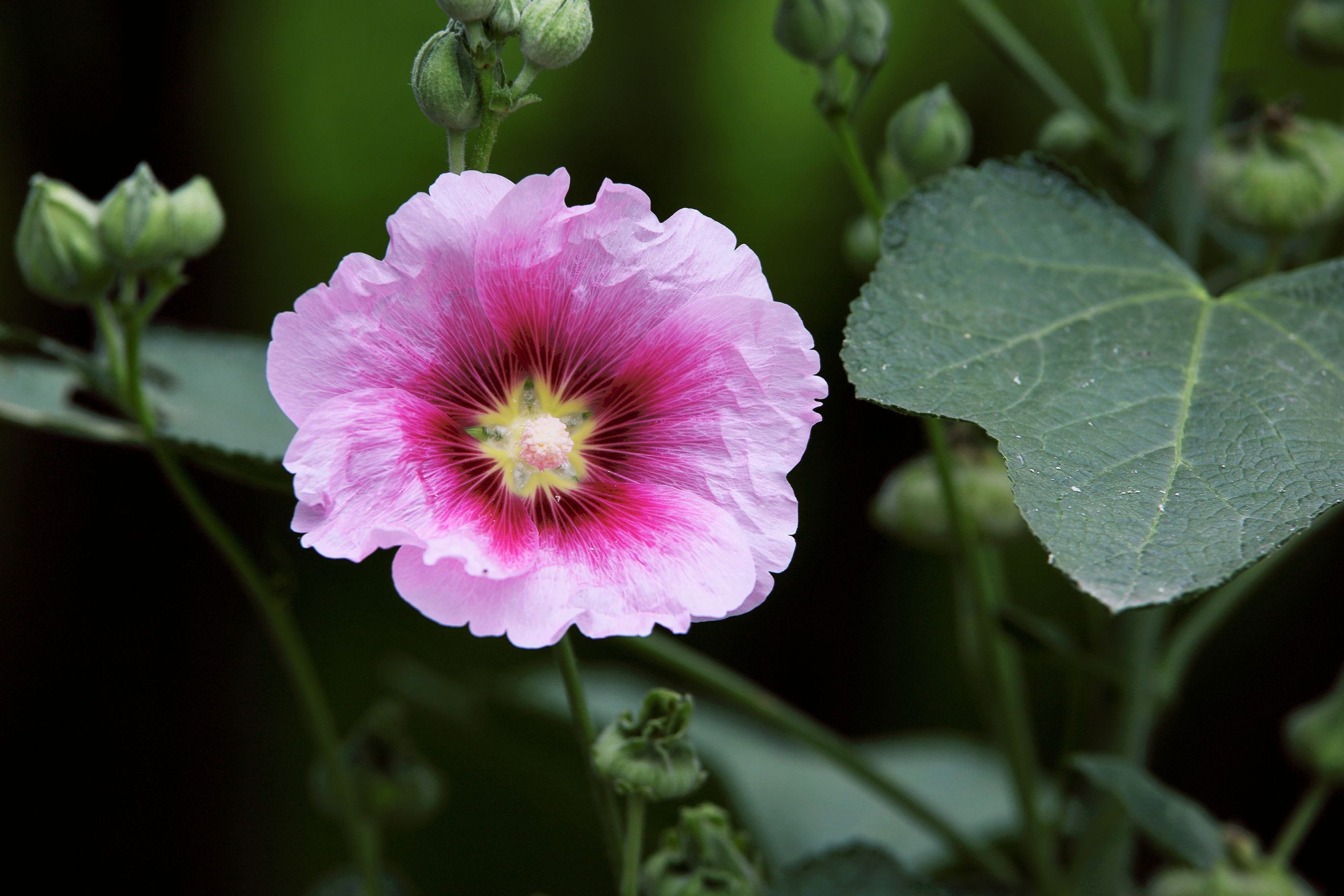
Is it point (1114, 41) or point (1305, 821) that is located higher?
point (1114, 41)

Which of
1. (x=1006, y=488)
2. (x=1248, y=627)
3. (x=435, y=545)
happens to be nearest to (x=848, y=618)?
(x=1248, y=627)

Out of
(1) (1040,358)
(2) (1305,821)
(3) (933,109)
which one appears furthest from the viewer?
(2) (1305,821)

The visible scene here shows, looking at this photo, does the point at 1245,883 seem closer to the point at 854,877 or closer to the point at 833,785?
the point at 854,877

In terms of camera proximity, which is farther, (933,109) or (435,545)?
(933,109)

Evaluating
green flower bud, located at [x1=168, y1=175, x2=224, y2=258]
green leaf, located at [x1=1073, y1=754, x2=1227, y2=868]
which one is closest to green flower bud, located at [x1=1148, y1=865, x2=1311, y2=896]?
green leaf, located at [x1=1073, y1=754, x2=1227, y2=868]

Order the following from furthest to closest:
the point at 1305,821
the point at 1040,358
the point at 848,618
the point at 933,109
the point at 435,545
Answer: the point at 848,618 → the point at 1305,821 → the point at 933,109 → the point at 1040,358 → the point at 435,545

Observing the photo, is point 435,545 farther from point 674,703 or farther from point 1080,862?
point 1080,862

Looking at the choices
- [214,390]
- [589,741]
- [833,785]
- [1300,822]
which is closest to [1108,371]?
[589,741]

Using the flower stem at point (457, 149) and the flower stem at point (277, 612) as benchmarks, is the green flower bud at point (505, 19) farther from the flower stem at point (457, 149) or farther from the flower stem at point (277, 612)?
the flower stem at point (277, 612)
